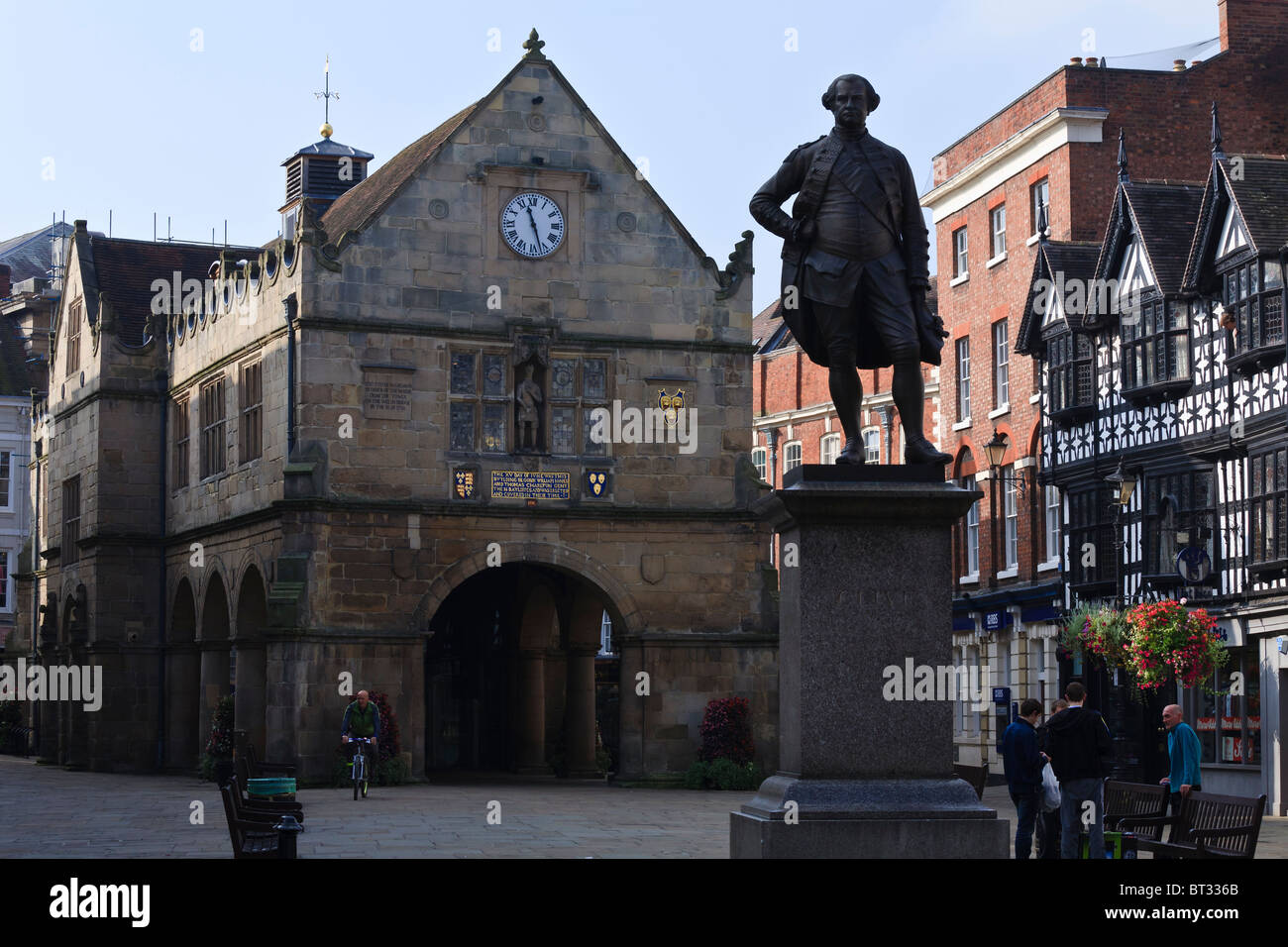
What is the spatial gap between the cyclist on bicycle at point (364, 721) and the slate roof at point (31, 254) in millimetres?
60440

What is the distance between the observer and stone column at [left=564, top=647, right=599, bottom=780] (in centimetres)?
3722

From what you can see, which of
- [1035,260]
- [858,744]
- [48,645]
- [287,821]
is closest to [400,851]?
[287,821]

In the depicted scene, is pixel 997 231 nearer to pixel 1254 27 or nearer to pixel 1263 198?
pixel 1254 27

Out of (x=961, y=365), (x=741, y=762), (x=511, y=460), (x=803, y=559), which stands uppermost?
(x=961, y=365)

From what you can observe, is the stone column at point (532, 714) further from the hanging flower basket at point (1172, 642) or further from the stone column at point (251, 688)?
the hanging flower basket at point (1172, 642)

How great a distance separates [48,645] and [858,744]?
37.9 meters

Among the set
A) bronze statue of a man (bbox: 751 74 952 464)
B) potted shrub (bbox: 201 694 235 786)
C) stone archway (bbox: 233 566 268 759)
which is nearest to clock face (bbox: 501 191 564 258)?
stone archway (bbox: 233 566 268 759)

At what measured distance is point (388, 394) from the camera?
32531 millimetres

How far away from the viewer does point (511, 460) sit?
33156 millimetres

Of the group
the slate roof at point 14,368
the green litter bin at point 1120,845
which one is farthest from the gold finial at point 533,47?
the slate roof at point 14,368

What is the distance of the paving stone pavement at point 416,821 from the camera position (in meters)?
19.1

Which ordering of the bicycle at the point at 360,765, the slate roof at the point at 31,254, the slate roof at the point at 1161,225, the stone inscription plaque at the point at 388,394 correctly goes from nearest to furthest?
1. the bicycle at the point at 360,765
2. the stone inscription plaque at the point at 388,394
3. the slate roof at the point at 1161,225
4. the slate roof at the point at 31,254

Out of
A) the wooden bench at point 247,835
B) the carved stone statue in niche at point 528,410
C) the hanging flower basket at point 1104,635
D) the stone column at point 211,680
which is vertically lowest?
the wooden bench at point 247,835
